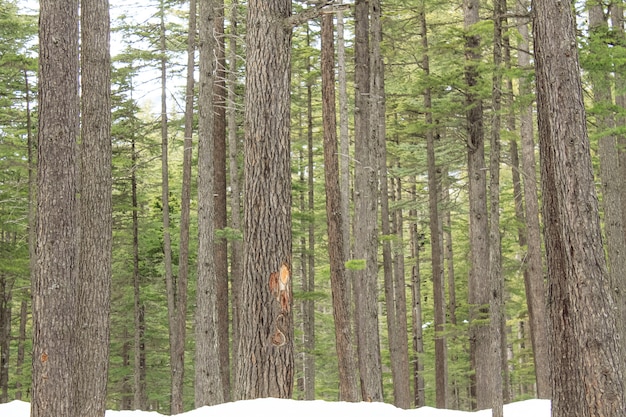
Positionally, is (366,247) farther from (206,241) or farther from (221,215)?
(221,215)

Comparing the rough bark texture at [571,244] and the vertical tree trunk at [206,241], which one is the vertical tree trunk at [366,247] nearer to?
the vertical tree trunk at [206,241]

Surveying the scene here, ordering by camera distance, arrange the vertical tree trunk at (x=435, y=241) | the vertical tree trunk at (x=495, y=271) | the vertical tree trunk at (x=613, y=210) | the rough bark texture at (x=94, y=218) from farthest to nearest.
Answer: the vertical tree trunk at (x=435, y=241) → the vertical tree trunk at (x=613, y=210) → the vertical tree trunk at (x=495, y=271) → the rough bark texture at (x=94, y=218)

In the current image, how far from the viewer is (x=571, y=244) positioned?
23.2 feet

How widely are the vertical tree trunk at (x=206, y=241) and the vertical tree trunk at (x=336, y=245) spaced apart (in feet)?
7.78

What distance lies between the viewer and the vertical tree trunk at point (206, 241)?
1345 cm

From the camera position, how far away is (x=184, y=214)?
1727 cm

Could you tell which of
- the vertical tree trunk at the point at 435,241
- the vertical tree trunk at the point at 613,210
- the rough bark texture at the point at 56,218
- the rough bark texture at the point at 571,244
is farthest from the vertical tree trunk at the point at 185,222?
the rough bark texture at the point at 571,244

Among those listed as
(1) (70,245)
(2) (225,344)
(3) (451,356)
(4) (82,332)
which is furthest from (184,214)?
(3) (451,356)

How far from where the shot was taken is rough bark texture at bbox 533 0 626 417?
6.89 m

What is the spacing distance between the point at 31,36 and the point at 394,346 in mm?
13932

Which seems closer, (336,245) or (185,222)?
(336,245)

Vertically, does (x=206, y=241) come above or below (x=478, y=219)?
below

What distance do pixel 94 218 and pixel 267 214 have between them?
12.0 ft

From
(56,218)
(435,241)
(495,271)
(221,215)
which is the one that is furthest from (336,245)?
(435,241)
